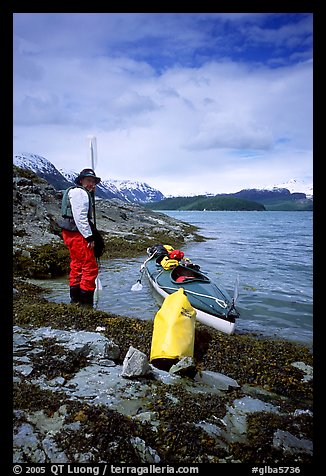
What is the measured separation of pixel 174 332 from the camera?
5.32m

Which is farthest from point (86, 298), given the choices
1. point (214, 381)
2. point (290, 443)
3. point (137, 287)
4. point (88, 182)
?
point (290, 443)

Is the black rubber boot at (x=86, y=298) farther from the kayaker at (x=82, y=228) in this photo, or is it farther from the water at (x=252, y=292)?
the water at (x=252, y=292)

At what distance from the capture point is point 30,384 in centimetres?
382

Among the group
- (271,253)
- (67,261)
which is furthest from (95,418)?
(271,253)

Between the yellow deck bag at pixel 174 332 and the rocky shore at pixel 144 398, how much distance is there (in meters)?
0.30

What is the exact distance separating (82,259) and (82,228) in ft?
2.80

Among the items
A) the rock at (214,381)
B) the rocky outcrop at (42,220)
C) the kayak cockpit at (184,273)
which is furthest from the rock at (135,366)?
the rocky outcrop at (42,220)

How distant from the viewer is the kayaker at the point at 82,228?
7.05m

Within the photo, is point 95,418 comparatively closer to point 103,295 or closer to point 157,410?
point 157,410

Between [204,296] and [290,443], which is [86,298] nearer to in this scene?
[204,296]

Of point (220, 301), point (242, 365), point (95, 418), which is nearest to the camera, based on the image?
point (95, 418)

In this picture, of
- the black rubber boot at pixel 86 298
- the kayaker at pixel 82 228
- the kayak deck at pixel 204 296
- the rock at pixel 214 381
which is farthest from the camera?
the kayak deck at pixel 204 296
